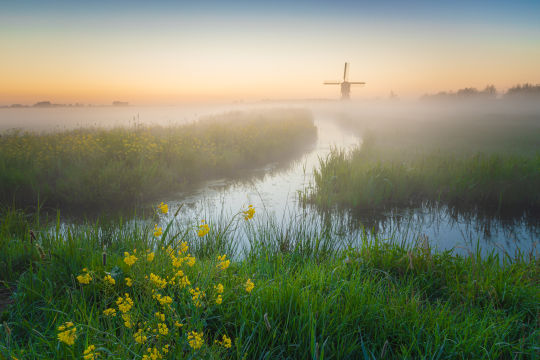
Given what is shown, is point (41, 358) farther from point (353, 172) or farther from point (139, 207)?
point (353, 172)

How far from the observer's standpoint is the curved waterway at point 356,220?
6.20 meters

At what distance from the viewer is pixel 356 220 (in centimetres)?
781

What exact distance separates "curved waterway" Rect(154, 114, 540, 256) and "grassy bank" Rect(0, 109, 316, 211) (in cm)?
119

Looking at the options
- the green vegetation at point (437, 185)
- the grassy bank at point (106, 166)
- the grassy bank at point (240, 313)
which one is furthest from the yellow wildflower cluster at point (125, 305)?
the grassy bank at point (106, 166)

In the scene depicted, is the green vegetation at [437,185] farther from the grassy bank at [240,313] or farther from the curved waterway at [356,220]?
the grassy bank at [240,313]

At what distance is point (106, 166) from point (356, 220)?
8.17 m

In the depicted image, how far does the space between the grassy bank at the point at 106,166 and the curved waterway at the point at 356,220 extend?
3.90 ft

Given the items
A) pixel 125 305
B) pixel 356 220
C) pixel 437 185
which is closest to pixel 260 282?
pixel 125 305

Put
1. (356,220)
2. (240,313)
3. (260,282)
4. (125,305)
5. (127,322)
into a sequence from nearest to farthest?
(127,322) → (125,305) → (240,313) → (260,282) → (356,220)

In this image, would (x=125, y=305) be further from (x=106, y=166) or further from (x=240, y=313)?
(x=106, y=166)

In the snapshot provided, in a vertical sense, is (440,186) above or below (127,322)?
below

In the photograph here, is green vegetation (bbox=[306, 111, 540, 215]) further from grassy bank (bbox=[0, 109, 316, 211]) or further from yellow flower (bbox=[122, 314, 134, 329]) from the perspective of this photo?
yellow flower (bbox=[122, 314, 134, 329])

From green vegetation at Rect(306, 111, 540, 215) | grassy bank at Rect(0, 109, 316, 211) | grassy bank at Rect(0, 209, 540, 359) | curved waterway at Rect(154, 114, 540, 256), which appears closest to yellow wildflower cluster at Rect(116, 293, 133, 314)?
grassy bank at Rect(0, 209, 540, 359)

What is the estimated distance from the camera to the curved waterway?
6195mm
